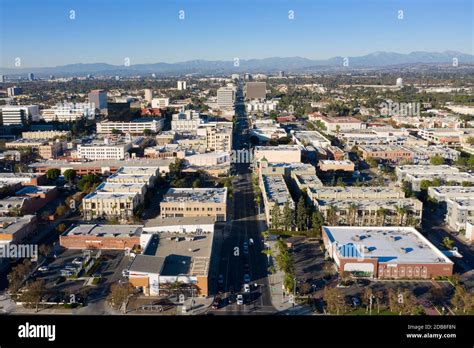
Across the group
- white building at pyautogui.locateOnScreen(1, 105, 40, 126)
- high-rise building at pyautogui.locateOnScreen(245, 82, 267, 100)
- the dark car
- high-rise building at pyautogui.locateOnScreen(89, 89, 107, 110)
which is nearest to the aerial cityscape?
the dark car

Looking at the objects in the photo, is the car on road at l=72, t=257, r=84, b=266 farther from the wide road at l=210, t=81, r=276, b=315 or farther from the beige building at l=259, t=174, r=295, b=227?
the beige building at l=259, t=174, r=295, b=227

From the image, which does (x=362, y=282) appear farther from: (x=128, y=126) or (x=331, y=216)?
(x=128, y=126)

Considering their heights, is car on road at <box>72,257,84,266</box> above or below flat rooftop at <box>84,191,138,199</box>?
below

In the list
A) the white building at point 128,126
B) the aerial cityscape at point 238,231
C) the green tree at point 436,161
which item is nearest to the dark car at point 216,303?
the aerial cityscape at point 238,231

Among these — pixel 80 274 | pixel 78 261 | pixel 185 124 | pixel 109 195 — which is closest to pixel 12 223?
pixel 78 261

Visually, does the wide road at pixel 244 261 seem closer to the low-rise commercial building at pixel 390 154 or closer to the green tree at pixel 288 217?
the green tree at pixel 288 217

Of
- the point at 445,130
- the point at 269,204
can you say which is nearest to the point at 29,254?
the point at 269,204
